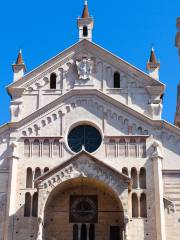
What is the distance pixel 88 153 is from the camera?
23.9 m

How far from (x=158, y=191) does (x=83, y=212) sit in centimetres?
363

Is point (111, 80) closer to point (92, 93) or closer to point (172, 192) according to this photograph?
point (92, 93)

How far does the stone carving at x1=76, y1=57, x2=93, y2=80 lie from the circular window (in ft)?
9.34

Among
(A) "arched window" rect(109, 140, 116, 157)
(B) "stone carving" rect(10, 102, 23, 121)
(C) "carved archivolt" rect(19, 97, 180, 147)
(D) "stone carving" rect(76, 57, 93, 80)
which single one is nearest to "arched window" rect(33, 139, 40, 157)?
(C) "carved archivolt" rect(19, 97, 180, 147)

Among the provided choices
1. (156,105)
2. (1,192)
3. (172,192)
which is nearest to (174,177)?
(172,192)

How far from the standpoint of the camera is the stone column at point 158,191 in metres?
23.2

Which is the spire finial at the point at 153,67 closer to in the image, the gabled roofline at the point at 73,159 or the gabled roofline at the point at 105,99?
the gabled roofline at the point at 105,99

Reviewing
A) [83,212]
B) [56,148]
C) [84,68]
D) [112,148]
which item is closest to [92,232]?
[83,212]

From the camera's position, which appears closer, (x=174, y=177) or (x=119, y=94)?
(x=174, y=177)

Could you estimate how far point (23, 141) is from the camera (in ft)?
84.0

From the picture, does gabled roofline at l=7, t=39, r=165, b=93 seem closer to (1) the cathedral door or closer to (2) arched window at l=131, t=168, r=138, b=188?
(2) arched window at l=131, t=168, r=138, b=188

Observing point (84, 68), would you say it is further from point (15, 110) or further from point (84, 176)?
point (84, 176)

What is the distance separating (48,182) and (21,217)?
206cm

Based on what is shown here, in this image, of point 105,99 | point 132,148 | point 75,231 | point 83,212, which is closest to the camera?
point 75,231
